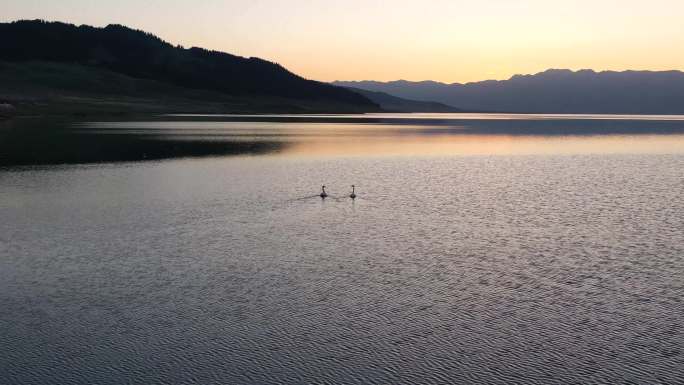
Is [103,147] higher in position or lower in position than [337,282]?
higher

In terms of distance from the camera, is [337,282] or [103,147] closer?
[337,282]

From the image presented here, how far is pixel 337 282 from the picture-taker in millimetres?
22312

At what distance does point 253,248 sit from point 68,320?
1008cm

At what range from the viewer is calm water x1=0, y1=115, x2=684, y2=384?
15.7 m

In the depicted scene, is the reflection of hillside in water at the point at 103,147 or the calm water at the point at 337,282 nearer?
the calm water at the point at 337,282

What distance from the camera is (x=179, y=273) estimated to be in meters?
23.3

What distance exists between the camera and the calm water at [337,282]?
1566cm

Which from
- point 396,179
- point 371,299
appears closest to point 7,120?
point 396,179

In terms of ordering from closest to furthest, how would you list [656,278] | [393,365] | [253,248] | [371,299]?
[393,365] < [371,299] < [656,278] < [253,248]

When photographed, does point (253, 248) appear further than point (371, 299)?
Yes

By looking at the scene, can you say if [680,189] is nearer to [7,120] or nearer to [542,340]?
[542,340]

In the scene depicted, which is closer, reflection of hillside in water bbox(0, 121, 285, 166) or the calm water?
the calm water

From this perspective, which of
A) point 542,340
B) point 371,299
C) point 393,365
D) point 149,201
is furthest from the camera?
point 149,201

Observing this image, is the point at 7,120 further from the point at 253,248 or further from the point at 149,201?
the point at 253,248
